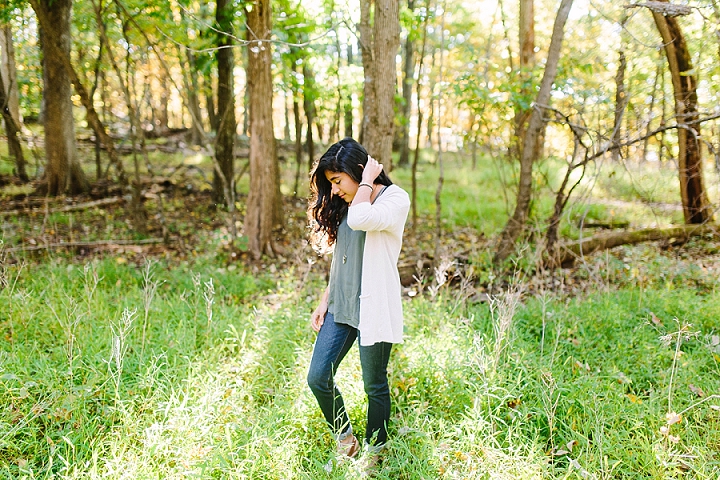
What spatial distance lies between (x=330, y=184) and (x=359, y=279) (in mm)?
614

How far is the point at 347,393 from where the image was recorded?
10.8ft

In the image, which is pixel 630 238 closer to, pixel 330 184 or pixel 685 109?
pixel 685 109

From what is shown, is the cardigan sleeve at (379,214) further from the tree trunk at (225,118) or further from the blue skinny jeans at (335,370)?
the tree trunk at (225,118)

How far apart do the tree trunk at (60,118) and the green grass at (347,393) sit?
5.17m

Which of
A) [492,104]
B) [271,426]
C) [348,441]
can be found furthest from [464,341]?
[492,104]

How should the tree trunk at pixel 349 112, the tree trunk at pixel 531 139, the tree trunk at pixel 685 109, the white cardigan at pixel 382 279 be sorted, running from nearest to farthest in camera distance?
the white cardigan at pixel 382 279, the tree trunk at pixel 531 139, the tree trunk at pixel 685 109, the tree trunk at pixel 349 112

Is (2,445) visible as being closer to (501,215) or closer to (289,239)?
(289,239)

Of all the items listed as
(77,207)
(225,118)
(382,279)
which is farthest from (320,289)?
(77,207)

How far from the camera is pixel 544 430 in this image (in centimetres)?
304

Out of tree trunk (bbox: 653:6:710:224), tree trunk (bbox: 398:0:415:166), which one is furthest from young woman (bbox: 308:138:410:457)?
tree trunk (bbox: 398:0:415:166)

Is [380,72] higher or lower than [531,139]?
higher

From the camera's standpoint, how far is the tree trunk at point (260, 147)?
6.20m

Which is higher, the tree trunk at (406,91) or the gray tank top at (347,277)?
the tree trunk at (406,91)

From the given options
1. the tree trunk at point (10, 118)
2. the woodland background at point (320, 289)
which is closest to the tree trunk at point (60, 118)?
the woodland background at point (320, 289)
